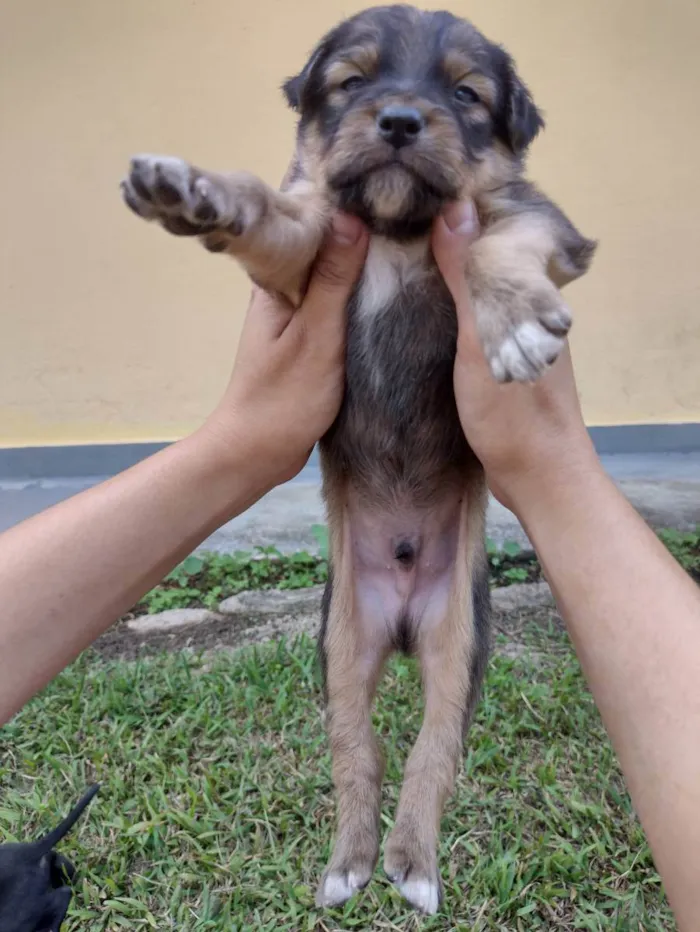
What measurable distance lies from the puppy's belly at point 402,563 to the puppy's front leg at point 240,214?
78 centimetres

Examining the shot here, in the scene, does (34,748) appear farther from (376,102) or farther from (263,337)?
(376,102)

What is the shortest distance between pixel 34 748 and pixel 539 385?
2.52 metres

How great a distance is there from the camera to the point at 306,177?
2.22 m

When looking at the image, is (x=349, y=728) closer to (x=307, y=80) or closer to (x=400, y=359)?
(x=400, y=359)

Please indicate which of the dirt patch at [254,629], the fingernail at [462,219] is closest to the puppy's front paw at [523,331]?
the fingernail at [462,219]

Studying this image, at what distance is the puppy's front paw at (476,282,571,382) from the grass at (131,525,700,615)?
2.76 m

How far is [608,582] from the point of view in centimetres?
162

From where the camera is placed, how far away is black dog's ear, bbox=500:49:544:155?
7.05 ft

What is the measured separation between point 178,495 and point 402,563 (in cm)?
80

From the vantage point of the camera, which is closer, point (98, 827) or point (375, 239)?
point (375, 239)

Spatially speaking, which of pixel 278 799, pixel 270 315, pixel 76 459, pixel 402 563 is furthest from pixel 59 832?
pixel 76 459

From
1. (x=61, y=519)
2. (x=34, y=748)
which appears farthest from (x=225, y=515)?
(x=34, y=748)

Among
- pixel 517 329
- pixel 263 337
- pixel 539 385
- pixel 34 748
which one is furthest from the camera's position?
pixel 34 748

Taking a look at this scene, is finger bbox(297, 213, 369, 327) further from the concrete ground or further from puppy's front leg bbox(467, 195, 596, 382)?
the concrete ground
